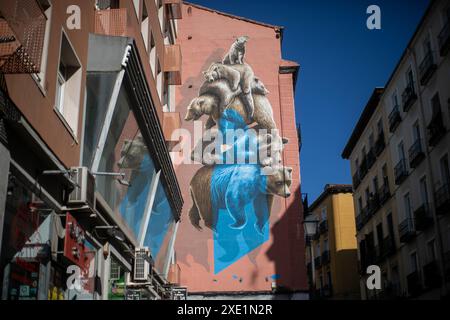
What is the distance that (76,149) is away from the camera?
36.6 feet

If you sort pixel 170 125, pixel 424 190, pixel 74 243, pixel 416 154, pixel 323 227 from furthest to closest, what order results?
pixel 323 227 < pixel 416 154 < pixel 424 190 < pixel 170 125 < pixel 74 243

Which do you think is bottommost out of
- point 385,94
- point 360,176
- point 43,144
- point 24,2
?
point 43,144

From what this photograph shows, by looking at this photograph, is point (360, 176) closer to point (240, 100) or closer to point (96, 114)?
point (240, 100)

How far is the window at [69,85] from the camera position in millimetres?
10922

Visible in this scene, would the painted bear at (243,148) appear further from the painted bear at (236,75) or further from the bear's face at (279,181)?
the painted bear at (236,75)

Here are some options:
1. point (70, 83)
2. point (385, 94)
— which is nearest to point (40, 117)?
point (70, 83)

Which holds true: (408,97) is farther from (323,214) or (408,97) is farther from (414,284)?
(323,214)

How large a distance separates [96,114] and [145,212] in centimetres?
605

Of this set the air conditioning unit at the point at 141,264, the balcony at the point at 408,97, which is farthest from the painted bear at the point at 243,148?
the air conditioning unit at the point at 141,264

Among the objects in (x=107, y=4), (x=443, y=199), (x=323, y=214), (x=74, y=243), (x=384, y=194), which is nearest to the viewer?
(x=74, y=243)

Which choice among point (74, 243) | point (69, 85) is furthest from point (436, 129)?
point (74, 243)

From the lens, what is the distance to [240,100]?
33.4 m

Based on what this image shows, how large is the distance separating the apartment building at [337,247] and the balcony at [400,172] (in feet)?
46.3

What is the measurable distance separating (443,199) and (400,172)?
19.5 feet
